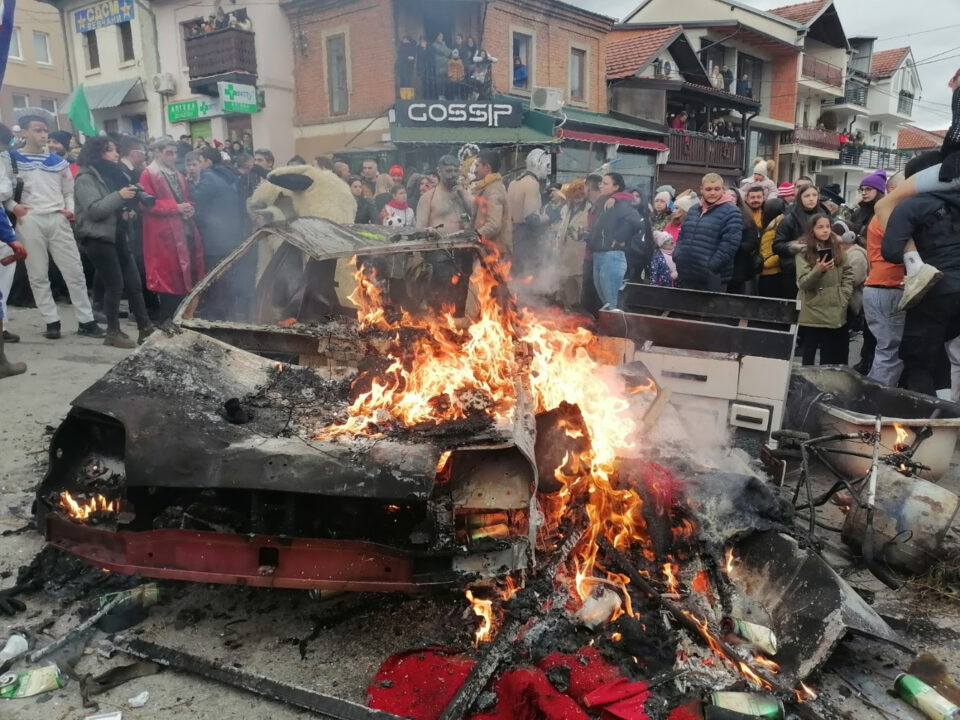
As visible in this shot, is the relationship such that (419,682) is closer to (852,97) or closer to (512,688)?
(512,688)

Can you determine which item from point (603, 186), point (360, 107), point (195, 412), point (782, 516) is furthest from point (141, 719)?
point (360, 107)

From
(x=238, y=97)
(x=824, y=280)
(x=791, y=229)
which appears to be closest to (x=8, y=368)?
(x=824, y=280)

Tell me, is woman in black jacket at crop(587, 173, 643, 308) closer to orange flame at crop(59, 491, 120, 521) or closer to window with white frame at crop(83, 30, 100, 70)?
orange flame at crop(59, 491, 120, 521)

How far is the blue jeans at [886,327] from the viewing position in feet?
19.1

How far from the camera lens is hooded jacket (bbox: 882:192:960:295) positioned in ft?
16.6

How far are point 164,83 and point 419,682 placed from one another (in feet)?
76.0

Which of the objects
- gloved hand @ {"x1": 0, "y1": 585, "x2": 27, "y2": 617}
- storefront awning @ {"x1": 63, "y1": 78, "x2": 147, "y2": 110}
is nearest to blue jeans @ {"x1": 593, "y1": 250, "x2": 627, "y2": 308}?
gloved hand @ {"x1": 0, "y1": 585, "x2": 27, "y2": 617}

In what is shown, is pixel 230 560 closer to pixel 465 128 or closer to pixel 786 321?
pixel 786 321

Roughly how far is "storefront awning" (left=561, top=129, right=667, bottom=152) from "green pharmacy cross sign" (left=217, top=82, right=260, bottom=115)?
8976 mm

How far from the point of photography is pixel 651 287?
6.25m

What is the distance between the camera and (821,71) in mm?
38031

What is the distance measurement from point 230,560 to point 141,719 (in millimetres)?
646

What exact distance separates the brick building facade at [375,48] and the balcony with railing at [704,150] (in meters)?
5.90

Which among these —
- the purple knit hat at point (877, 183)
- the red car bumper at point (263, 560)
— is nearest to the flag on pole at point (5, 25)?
the red car bumper at point (263, 560)
